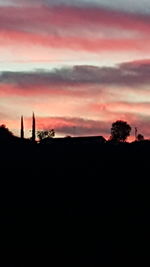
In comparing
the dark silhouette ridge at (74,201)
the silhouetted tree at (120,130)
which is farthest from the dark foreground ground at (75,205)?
the silhouetted tree at (120,130)

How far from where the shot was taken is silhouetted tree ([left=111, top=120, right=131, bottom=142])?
150 meters

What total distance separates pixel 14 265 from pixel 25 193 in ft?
16.9

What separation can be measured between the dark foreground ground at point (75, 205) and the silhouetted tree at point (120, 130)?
400ft

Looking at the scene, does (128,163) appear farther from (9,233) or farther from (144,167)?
(9,233)

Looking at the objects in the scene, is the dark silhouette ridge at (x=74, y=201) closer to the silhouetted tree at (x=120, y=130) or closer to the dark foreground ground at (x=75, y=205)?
the dark foreground ground at (x=75, y=205)

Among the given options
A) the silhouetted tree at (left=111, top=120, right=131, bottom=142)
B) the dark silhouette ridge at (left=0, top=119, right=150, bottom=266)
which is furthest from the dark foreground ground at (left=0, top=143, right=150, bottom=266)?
the silhouetted tree at (left=111, top=120, right=131, bottom=142)

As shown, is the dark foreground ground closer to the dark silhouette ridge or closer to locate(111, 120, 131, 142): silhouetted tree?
the dark silhouette ridge

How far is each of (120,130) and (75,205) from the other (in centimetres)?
12771

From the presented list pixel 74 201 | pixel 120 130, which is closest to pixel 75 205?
pixel 74 201

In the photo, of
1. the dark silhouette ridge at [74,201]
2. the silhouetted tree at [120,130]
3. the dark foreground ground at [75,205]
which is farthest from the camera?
the silhouetted tree at [120,130]

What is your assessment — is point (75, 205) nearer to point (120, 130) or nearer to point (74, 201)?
point (74, 201)

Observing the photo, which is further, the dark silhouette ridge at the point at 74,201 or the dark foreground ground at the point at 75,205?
the dark silhouette ridge at the point at 74,201

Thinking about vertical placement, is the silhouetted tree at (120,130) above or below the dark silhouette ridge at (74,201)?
above

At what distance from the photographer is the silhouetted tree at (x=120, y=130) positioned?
492 feet
